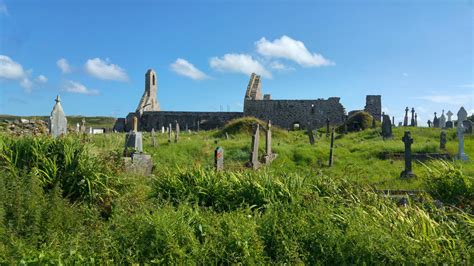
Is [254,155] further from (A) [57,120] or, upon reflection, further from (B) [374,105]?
(B) [374,105]

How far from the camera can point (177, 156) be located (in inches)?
620

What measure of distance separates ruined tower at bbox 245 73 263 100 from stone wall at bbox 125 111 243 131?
2.32 metres

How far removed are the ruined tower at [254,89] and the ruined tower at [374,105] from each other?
973 centimetres

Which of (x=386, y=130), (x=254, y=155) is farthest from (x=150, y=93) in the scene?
(x=254, y=155)

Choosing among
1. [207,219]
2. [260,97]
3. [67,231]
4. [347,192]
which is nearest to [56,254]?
[67,231]

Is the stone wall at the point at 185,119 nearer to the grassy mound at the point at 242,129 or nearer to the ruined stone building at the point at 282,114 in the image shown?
the ruined stone building at the point at 282,114

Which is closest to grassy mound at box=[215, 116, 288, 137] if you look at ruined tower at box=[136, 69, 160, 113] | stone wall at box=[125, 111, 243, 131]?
stone wall at box=[125, 111, 243, 131]

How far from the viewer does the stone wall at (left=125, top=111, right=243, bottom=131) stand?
38094 mm

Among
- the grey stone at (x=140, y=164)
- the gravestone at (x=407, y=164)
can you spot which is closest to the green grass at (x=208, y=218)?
the grey stone at (x=140, y=164)

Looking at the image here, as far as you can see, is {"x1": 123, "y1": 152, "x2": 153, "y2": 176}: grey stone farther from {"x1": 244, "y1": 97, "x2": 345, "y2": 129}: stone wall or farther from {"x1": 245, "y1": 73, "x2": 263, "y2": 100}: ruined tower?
{"x1": 245, "y1": 73, "x2": 263, "y2": 100}: ruined tower

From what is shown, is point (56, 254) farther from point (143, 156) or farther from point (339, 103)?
point (339, 103)

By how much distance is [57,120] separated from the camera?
40.5 feet

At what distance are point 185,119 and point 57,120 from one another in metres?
26.9

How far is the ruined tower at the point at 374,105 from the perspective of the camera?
37438mm
